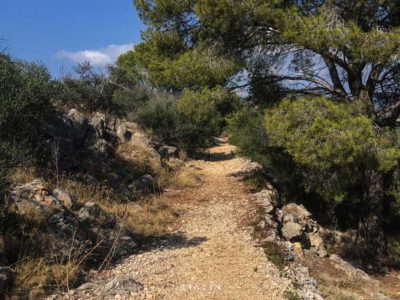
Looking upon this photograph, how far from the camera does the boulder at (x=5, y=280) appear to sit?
16.9 feet

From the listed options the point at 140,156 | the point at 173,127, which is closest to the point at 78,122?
the point at 140,156

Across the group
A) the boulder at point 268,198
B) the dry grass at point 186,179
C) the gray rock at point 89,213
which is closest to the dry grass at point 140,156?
the dry grass at point 186,179

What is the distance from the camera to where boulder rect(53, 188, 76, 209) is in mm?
7324

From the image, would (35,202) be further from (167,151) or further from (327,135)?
(167,151)

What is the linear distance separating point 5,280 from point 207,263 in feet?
10.2

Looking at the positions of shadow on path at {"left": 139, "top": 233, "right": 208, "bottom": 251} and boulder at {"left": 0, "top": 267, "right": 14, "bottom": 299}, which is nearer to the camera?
boulder at {"left": 0, "top": 267, "right": 14, "bottom": 299}

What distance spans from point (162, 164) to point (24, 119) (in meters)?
5.60

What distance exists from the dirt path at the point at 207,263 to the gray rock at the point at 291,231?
3.08 ft

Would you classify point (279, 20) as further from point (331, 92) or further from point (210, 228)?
point (210, 228)

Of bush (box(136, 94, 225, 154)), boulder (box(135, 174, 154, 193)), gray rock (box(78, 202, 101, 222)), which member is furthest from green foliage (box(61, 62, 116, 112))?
gray rock (box(78, 202, 101, 222))

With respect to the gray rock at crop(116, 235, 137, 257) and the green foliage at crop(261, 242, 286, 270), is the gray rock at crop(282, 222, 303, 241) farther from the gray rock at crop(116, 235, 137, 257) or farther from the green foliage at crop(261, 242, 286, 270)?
the gray rock at crop(116, 235, 137, 257)

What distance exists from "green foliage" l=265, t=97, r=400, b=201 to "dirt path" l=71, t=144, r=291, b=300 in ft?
6.68

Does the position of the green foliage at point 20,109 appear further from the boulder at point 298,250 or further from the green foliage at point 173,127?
the green foliage at point 173,127

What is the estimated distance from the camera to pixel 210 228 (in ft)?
30.3
